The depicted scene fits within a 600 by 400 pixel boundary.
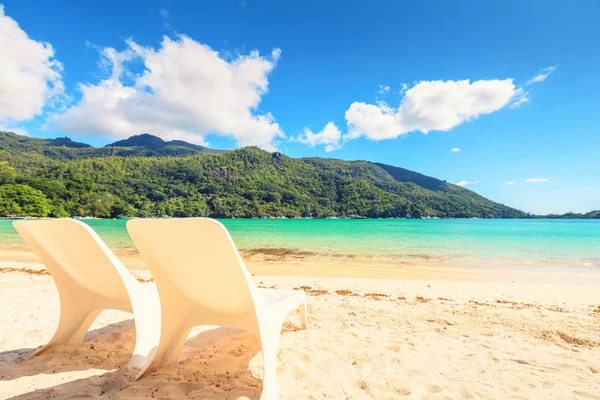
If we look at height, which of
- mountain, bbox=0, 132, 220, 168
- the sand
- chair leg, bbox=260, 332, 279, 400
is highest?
mountain, bbox=0, 132, 220, 168

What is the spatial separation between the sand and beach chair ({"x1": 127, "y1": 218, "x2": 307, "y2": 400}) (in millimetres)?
401

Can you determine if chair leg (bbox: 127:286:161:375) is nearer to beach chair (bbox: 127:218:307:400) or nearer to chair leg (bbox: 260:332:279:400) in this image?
beach chair (bbox: 127:218:307:400)

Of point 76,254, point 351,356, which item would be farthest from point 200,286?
point 351,356

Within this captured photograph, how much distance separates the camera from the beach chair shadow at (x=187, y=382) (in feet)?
7.09

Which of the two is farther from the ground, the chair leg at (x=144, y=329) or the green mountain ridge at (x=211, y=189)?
the green mountain ridge at (x=211, y=189)

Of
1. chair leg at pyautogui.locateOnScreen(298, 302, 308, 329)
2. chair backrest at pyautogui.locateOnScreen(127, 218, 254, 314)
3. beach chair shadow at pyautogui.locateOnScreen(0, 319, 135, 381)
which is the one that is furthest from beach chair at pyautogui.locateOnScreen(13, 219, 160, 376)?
chair leg at pyautogui.locateOnScreen(298, 302, 308, 329)

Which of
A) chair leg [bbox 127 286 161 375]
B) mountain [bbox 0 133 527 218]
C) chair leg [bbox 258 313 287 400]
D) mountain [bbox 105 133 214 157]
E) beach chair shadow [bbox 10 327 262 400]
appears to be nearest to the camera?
chair leg [bbox 258 313 287 400]

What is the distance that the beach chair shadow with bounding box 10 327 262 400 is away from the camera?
2.16 meters

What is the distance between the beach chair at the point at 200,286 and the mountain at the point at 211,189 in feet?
238

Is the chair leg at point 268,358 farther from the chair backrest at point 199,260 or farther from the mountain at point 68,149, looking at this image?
the mountain at point 68,149

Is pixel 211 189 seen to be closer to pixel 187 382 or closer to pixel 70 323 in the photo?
pixel 70 323

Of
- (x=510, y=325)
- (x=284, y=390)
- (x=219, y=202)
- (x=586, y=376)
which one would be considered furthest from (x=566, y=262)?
(x=219, y=202)

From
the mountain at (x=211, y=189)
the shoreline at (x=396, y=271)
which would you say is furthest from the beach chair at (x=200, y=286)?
the mountain at (x=211, y=189)

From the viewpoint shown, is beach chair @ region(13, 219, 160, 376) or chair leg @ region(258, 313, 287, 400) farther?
beach chair @ region(13, 219, 160, 376)
